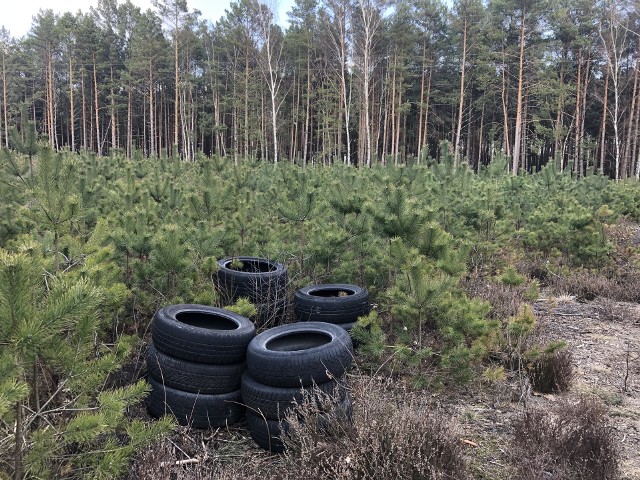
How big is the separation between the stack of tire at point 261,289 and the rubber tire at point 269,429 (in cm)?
150

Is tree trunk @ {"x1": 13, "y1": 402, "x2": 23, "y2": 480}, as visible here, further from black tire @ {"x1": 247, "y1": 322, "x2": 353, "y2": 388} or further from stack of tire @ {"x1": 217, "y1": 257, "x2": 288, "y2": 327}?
stack of tire @ {"x1": 217, "y1": 257, "x2": 288, "y2": 327}

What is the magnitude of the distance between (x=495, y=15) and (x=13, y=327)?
32506 mm

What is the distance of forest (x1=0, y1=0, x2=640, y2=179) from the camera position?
26.8 m

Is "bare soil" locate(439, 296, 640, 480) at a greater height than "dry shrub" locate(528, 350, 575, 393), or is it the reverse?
"dry shrub" locate(528, 350, 575, 393)

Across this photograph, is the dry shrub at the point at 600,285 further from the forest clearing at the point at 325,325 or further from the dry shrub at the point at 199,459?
the dry shrub at the point at 199,459

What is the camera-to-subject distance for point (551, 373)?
4176mm

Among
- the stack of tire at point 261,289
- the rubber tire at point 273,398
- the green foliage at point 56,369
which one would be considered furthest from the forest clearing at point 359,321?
the rubber tire at point 273,398

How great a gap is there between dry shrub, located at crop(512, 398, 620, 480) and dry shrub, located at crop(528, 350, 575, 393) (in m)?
0.91

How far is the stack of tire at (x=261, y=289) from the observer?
473cm

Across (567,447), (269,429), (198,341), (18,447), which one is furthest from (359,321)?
(18,447)

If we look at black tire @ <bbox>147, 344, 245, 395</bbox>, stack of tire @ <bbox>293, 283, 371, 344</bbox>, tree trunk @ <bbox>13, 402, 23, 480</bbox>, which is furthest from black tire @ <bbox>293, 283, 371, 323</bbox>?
tree trunk @ <bbox>13, 402, 23, 480</bbox>

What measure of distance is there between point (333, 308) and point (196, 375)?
5.28ft

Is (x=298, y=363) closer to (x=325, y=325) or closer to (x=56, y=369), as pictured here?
(x=325, y=325)

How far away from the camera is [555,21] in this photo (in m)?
27.4
